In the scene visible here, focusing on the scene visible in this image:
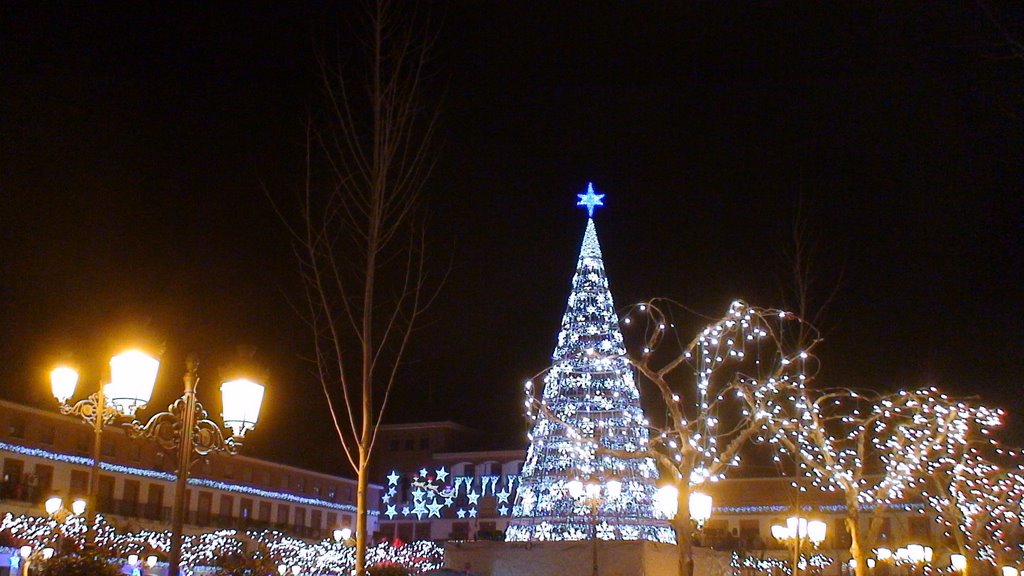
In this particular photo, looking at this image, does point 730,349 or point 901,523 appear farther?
point 901,523

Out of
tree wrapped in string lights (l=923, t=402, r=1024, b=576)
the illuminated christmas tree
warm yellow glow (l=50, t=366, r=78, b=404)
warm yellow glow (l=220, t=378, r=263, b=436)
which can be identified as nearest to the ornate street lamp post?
warm yellow glow (l=220, t=378, r=263, b=436)

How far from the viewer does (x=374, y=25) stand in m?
13.7

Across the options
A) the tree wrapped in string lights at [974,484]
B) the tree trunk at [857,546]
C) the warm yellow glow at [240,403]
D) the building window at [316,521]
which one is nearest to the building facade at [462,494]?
the building window at [316,521]

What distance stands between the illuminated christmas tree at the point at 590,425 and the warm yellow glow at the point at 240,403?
68.4 feet

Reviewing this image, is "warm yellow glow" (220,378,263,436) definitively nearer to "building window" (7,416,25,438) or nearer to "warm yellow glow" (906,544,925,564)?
"warm yellow glow" (906,544,925,564)

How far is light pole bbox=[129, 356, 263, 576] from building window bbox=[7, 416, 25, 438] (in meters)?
32.0

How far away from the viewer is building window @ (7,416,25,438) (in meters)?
39.1

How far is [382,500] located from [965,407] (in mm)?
51293

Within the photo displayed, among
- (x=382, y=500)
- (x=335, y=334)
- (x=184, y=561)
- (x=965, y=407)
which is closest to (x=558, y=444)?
(x=184, y=561)

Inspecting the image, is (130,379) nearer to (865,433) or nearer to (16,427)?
(865,433)

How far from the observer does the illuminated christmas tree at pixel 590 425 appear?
30703mm

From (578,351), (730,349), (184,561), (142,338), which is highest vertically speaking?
(578,351)

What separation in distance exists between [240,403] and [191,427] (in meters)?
0.50

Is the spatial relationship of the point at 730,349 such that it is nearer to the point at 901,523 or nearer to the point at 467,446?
the point at 901,523
